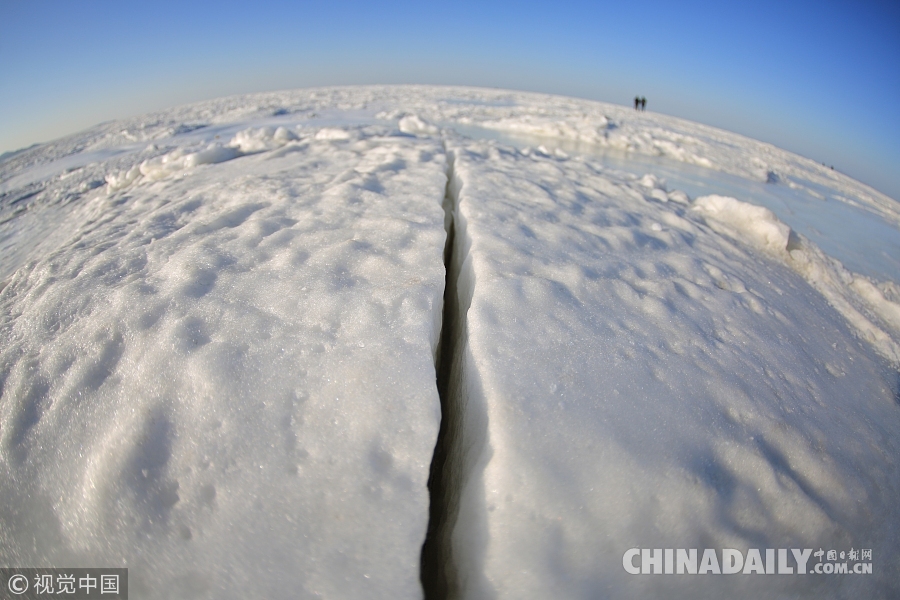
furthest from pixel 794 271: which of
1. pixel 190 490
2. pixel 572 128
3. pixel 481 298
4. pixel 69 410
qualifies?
pixel 572 128

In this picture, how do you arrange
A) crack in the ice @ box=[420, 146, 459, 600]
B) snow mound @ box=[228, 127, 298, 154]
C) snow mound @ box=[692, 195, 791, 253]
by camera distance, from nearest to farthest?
crack in the ice @ box=[420, 146, 459, 600] → snow mound @ box=[692, 195, 791, 253] → snow mound @ box=[228, 127, 298, 154]

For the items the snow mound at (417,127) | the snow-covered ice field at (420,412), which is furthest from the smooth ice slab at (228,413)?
the snow mound at (417,127)

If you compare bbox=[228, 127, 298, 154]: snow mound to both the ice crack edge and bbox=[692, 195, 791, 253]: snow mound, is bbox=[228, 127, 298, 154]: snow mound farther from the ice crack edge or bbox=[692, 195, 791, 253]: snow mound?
bbox=[692, 195, 791, 253]: snow mound
